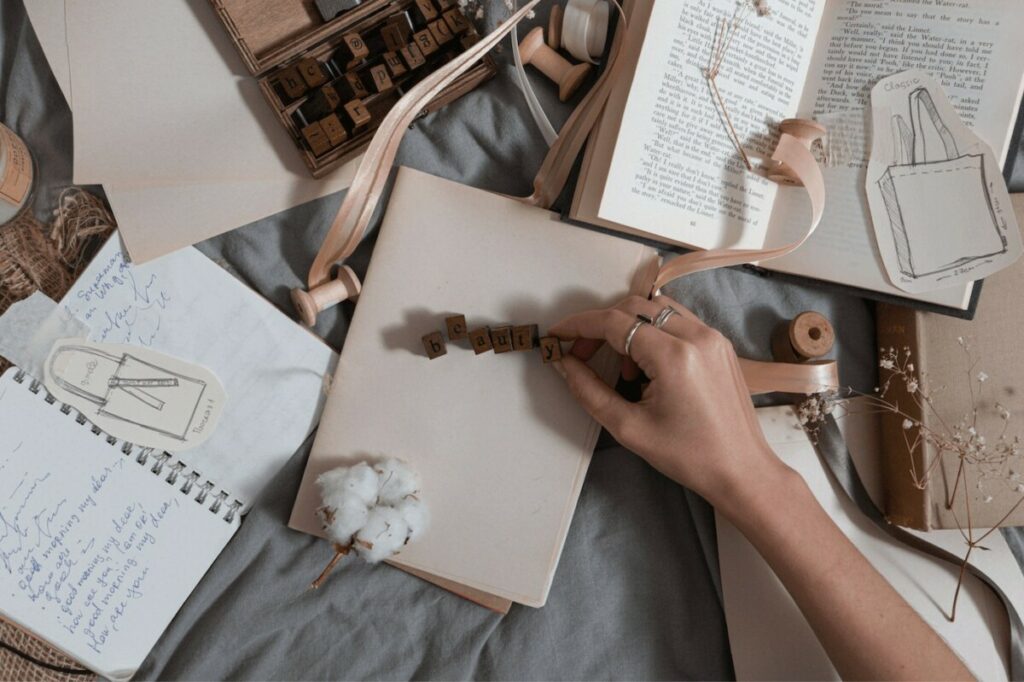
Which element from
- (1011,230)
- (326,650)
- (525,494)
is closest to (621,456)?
(525,494)

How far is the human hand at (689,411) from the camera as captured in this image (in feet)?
2.77

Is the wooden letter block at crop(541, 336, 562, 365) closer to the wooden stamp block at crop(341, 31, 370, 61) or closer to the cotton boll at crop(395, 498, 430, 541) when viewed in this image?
the cotton boll at crop(395, 498, 430, 541)

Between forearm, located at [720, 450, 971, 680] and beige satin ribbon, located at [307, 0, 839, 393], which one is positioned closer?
forearm, located at [720, 450, 971, 680]

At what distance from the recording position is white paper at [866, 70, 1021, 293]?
0.94 meters

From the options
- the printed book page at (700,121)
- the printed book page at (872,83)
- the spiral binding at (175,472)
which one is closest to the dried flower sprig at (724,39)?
the printed book page at (700,121)

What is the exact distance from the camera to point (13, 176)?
93cm

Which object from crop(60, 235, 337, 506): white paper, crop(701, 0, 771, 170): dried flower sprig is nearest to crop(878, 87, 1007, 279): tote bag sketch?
crop(701, 0, 771, 170): dried flower sprig

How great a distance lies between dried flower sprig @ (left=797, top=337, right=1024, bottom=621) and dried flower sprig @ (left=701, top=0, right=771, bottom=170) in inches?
15.1

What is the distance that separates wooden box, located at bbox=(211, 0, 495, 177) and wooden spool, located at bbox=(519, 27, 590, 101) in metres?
0.07

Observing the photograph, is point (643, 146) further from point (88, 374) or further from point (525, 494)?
point (88, 374)

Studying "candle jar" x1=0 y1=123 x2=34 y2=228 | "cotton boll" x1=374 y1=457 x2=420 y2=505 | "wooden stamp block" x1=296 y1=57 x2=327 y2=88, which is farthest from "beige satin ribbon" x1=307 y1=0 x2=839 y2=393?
"candle jar" x1=0 y1=123 x2=34 y2=228

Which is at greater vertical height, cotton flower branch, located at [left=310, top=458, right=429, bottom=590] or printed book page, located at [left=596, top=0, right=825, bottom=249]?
printed book page, located at [left=596, top=0, right=825, bottom=249]

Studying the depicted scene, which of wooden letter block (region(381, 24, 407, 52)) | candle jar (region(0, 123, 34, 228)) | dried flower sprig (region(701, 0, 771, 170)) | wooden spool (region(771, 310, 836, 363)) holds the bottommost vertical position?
wooden spool (region(771, 310, 836, 363))

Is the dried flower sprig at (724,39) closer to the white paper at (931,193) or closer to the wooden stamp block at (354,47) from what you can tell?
the white paper at (931,193)
